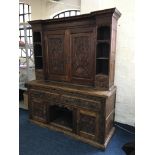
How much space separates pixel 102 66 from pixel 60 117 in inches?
53.9

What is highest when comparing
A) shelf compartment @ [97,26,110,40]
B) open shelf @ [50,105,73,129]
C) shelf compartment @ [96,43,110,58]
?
shelf compartment @ [97,26,110,40]

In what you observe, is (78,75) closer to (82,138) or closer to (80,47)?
(80,47)

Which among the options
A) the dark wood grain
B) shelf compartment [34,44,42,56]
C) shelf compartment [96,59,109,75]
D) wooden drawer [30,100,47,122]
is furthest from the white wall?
wooden drawer [30,100,47,122]

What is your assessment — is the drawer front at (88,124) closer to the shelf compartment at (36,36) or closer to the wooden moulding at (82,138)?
the wooden moulding at (82,138)

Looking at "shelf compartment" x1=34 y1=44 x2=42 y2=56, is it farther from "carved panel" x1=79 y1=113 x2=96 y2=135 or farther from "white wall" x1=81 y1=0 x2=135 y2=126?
"carved panel" x1=79 y1=113 x2=96 y2=135

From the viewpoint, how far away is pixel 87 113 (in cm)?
261

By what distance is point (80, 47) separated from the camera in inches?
111

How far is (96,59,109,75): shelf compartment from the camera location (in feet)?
8.94

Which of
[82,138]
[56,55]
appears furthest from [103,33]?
[82,138]

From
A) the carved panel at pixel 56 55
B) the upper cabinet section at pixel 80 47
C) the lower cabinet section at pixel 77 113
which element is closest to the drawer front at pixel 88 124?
the lower cabinet section at pixel 77 113

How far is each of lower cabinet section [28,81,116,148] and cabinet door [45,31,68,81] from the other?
13.8 inches

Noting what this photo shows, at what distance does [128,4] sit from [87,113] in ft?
6.39

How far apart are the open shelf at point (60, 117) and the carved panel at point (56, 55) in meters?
0.71
